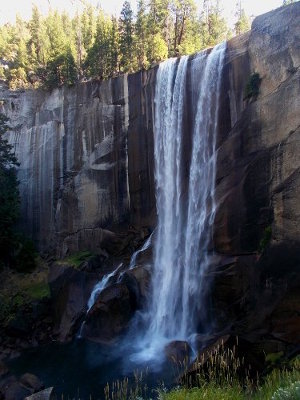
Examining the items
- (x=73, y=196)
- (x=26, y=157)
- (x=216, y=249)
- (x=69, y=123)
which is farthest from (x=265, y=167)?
(x=26, y=157)

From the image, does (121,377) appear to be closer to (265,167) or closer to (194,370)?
(194,370)

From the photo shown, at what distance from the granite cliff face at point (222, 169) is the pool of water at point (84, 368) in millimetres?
3616

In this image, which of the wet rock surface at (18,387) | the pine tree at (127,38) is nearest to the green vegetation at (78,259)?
the wet rock surface at (18,387)

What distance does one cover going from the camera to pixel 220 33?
44.0 metres

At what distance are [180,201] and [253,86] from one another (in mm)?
7183

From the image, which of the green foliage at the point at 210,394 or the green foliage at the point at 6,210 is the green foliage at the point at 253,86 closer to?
the green foliage at the point at 210,394

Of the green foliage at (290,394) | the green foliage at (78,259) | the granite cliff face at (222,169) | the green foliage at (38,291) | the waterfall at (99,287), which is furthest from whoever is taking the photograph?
the green foliage at (78,259)

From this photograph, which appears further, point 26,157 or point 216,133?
point 26,157

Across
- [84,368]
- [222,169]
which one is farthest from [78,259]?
[222,169]

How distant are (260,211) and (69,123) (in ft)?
64.8

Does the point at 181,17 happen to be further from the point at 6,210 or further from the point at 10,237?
the point at 10,237

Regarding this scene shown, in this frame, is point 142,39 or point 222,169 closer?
point 222,169

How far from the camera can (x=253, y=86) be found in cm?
1933

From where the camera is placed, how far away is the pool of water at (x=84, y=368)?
48.5 ft
